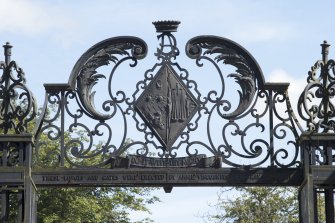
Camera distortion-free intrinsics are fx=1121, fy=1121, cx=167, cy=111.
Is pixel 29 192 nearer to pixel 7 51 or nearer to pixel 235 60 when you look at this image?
pixel 7 51

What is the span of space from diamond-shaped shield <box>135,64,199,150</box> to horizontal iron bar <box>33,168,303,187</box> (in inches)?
29.5

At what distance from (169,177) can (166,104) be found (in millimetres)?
1298

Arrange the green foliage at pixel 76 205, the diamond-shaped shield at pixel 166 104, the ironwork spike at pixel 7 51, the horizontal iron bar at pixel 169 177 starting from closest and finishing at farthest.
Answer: the horizontal iron bar at pixel 169 177, the ironwork spike at pixel 7 51, the diamond-shaped shield at pixel 166 104, the green foliage at pixel 76 205

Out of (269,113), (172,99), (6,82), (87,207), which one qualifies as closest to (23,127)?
(6,82)

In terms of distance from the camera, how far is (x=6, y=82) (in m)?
19.5

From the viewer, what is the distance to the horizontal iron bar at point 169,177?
19344 mm

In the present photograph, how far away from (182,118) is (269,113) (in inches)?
60.7

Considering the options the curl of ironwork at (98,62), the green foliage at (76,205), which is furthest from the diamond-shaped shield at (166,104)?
the green foliage at (76,205)

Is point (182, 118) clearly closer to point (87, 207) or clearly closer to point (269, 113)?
point (269, 113)

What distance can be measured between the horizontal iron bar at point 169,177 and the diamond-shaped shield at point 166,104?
0.75 metres

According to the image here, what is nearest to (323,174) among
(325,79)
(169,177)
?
(325,79)

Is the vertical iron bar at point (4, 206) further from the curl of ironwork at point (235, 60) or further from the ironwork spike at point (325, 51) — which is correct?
the ironwork spike at point (325, 51)

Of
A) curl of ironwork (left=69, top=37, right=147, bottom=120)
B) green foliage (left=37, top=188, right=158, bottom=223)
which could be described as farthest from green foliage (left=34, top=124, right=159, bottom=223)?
curl of ironwork (left=69, top=37, right=147, bottom=120)

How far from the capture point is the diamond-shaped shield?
19609mm
